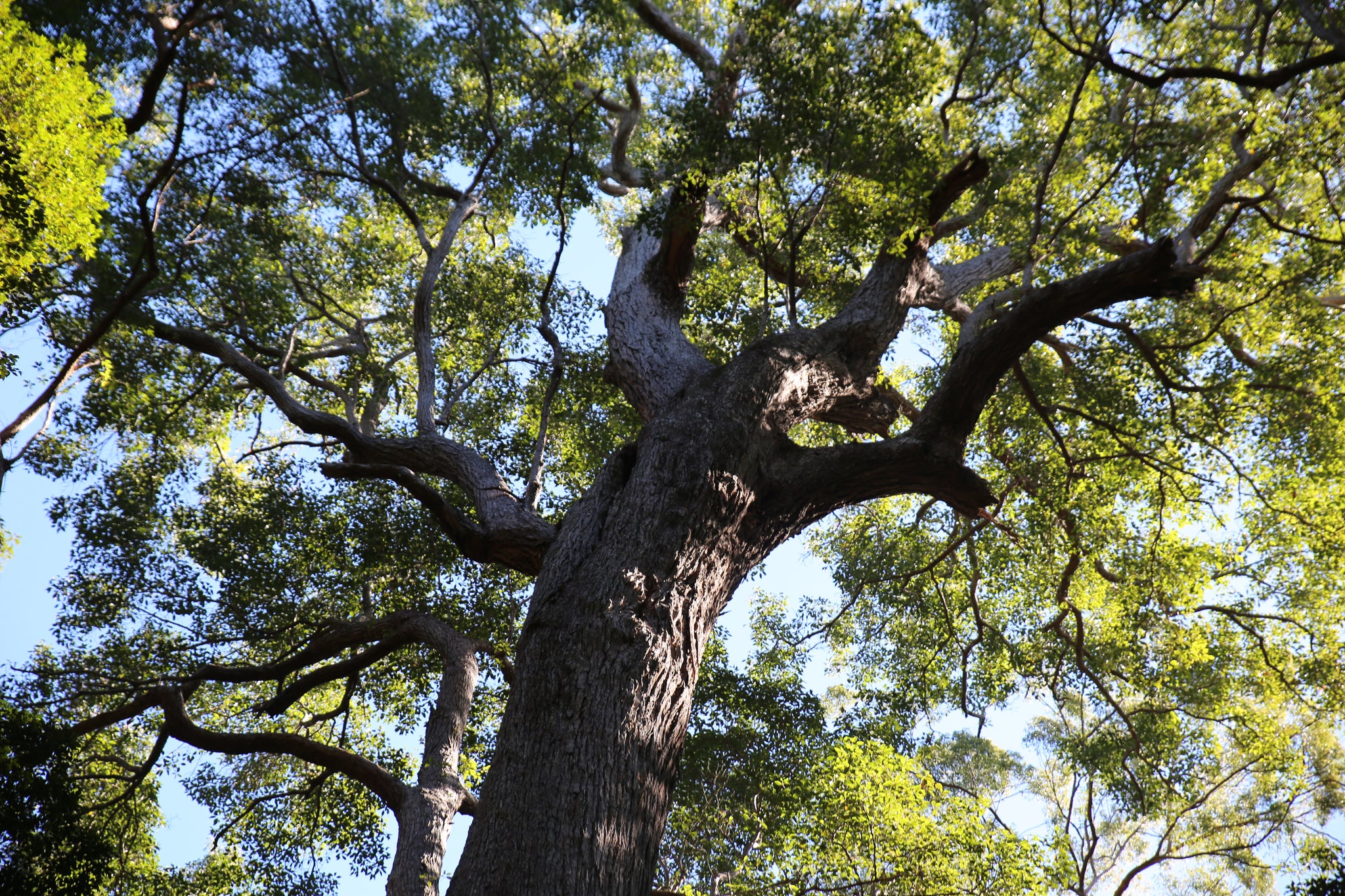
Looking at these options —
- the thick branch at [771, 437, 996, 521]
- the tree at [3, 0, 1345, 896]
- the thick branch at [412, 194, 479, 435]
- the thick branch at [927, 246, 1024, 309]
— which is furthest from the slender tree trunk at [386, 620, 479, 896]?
the thick branch at [927, 246, 1024, 309]

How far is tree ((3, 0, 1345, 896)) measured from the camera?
14.7 feet

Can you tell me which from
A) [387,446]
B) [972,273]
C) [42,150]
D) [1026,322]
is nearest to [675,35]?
[972,273]

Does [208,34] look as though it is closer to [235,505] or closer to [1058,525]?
[235,505]

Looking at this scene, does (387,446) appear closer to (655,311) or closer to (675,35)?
(655,311)

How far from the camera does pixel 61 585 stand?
8.08 meters

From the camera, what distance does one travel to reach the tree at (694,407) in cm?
448

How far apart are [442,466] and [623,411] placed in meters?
3.06

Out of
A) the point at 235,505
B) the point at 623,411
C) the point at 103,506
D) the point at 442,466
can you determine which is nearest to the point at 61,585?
the point at 103,506

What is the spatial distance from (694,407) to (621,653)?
64.9 inches

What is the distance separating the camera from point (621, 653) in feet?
10.5

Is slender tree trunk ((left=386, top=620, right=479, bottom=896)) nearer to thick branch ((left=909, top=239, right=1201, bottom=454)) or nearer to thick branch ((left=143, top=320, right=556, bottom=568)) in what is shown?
thick branch ((left=143, top=320, right=556, bottom=568))

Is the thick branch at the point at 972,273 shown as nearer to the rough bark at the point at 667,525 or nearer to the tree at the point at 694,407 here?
the tree at the point at 694,407

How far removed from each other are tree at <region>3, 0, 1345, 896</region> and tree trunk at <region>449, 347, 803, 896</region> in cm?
2

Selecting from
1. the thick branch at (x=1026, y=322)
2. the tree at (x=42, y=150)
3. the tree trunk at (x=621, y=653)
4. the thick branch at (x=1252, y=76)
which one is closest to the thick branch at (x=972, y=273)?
the thick branch at (x=1026, y=322)
